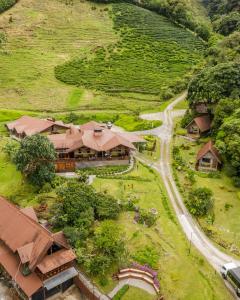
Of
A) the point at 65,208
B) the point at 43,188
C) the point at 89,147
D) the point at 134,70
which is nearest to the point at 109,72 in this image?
the point at 134,70

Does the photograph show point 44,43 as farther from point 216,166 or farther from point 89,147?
point 216,166

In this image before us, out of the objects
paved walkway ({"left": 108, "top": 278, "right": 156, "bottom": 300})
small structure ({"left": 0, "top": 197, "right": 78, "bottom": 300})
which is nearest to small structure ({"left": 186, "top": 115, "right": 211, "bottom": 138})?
paved walkway ({"left": 108, "top": 278, "right": 156, "bottom": 300})

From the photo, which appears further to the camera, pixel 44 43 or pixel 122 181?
pixel 44 43

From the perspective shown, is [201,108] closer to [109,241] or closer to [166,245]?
[166,245]

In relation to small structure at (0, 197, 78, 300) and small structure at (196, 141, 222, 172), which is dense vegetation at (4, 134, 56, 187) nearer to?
small structure at (0, 197, 78, 300)

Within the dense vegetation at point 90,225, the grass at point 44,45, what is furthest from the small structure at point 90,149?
the grass at point 44,45
